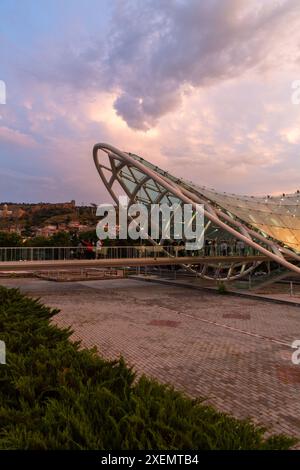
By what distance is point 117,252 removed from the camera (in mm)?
32469

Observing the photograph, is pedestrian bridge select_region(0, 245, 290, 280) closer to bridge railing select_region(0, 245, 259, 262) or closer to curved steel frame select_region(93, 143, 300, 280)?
bridge railing select_region(0, 245, 259, 262)

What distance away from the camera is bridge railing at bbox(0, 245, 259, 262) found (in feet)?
88.0

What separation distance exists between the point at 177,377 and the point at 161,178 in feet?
56.6

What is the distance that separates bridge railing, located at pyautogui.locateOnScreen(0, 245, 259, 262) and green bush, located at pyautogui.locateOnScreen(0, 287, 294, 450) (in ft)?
71.0

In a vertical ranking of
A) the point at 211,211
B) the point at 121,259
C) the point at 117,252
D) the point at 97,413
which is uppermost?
the point at 211,211

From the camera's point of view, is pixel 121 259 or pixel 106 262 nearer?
pixel 106 262

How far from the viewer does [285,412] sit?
7863 mm

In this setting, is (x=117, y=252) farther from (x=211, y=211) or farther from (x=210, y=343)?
(x=210, y=343)

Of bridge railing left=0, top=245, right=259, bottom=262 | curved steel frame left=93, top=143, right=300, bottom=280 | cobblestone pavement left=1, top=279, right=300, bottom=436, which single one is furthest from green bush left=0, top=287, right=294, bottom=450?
bridge railing left=0, top=245, right=259, bottom=262

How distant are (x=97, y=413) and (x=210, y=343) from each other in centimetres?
968

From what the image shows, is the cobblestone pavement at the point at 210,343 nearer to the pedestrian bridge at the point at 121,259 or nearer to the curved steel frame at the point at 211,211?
the pedestrian bridge at the point at 121,259

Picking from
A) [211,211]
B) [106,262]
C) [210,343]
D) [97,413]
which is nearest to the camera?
[97,413]

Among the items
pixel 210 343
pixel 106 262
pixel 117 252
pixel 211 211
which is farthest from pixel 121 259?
pixel 210 343
